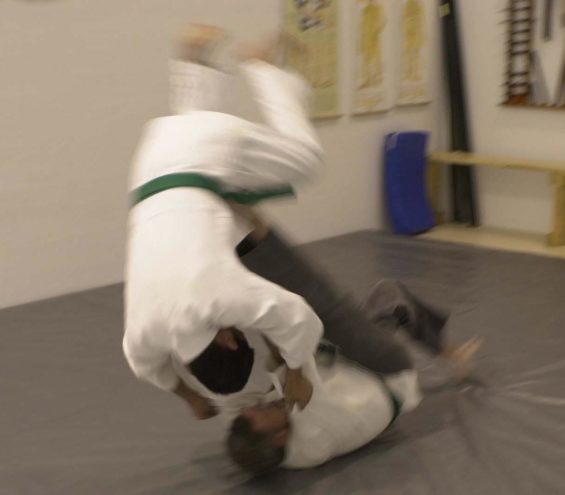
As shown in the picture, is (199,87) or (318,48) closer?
(199,87)

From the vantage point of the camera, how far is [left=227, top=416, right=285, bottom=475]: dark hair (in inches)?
80.6

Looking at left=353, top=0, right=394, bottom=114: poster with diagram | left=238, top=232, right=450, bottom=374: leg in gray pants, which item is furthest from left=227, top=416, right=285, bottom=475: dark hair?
left=353, top=0, right=394, bottom=114: poster with diagram

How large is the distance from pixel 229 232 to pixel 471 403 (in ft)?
3.13

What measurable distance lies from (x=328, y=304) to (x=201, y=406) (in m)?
0.39

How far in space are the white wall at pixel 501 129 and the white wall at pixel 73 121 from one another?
1.62 metres

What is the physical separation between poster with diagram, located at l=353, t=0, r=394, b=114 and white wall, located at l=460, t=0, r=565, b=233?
0.52m

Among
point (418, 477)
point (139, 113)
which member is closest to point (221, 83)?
point (418, 477)

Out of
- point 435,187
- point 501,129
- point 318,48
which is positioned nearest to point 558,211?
point 501,129

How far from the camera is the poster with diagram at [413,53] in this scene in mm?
5246

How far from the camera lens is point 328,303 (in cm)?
229

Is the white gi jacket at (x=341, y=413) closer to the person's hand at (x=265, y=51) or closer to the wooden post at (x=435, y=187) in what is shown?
the person's hand at (x=265, y=51)

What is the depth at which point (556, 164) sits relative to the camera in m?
4.93

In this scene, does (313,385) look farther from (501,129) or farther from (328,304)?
(501,129)

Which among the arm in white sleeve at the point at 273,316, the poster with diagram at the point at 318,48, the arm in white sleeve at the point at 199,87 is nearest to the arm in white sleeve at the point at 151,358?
the arm in white sleeve at the point at 273,316
